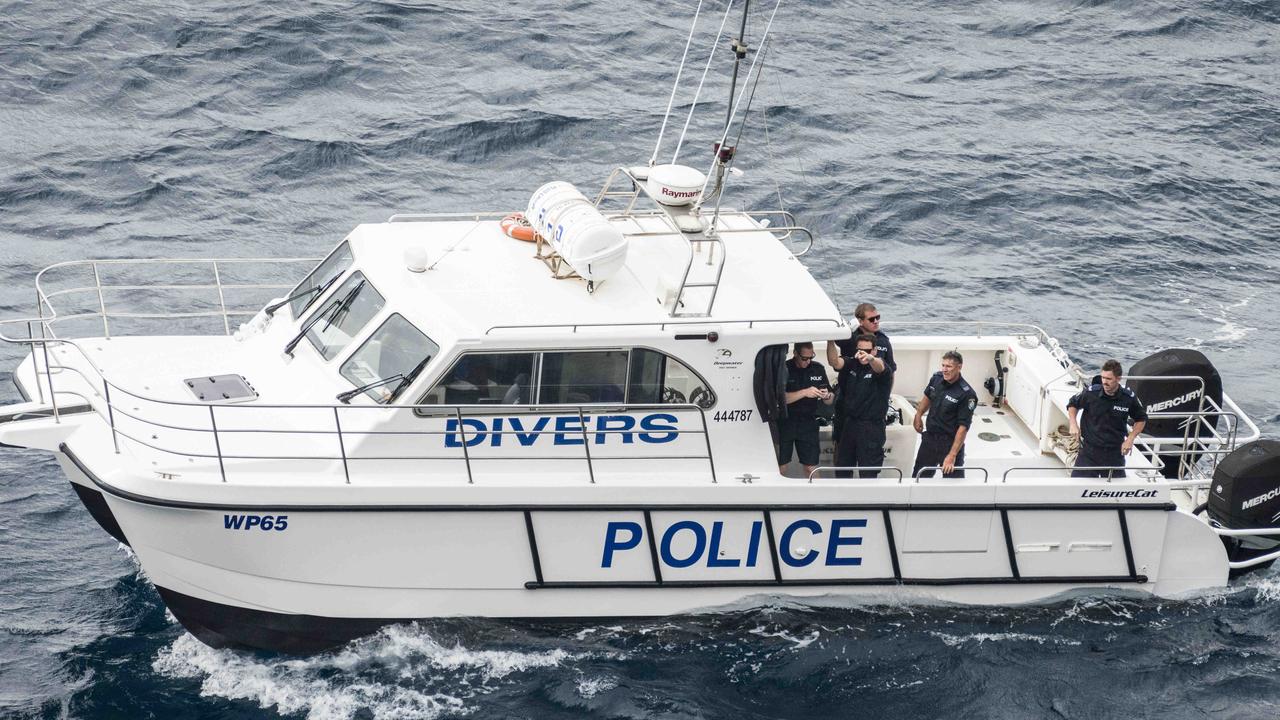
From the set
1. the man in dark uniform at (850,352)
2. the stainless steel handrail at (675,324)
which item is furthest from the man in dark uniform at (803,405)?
the stainless steel handrail at (675,324)

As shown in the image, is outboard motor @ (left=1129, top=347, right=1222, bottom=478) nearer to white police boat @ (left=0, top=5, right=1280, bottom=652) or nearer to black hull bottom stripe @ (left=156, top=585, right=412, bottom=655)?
white police boat @ (left=0, top=5, right=1280, bottom=652)

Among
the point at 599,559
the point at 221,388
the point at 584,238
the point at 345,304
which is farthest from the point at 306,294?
the point at 599,559

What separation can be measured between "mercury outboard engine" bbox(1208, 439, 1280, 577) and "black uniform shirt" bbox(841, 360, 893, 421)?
9.17 ft

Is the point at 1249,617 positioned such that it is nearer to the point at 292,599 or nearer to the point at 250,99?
the point at 292,599

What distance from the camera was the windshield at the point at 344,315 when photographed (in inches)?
426

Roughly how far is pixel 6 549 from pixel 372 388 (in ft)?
12.9

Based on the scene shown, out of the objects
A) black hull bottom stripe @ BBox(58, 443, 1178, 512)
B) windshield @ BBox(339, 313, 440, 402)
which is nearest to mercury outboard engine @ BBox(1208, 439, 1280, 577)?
black hull bottom stripe @ BBox(58, 443, 1178, 512)

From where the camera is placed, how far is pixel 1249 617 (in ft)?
37.2

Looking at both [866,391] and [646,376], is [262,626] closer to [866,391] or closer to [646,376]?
[646,376]

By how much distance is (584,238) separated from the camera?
10.3m

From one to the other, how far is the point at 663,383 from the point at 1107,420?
3615 millimetres

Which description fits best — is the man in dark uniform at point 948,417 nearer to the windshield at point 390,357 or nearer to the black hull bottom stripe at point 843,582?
the black hull bottom stripe at point 843,582

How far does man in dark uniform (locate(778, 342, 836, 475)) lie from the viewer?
10516mm

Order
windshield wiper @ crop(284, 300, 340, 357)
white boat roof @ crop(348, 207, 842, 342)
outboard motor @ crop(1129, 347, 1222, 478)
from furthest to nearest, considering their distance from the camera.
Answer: outboard motor @ crop(1129, 347, 1222, 478)
windshield wiper @ crop(284, 300, 340, 357)
white boat roof @ crop(348, 207, 842, 342)
